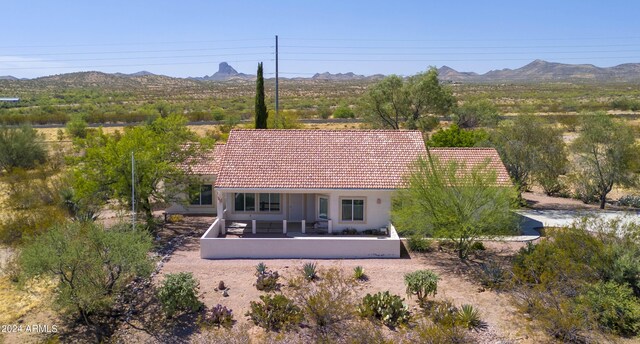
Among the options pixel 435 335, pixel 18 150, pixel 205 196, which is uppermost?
pixel 18 150

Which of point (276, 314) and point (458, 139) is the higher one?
point (458, 139)

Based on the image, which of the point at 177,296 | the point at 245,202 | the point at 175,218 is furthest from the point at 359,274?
the point at 175,218

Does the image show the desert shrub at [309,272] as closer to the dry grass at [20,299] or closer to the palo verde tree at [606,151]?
the dry grass at [20,299]

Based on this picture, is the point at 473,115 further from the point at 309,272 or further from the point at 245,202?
the point at 309,272

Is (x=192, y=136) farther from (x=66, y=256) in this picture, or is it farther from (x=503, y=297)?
(x=503, y=297)

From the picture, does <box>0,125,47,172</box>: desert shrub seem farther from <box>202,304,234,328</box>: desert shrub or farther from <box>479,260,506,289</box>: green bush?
<box>479,260,506,289</box>: green bush

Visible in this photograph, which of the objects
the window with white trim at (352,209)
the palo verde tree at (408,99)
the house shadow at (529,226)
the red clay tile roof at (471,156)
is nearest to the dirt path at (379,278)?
the house shadow at (529,226)
